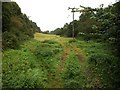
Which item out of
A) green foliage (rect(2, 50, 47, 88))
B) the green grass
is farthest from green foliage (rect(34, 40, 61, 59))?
green foliage (rect(2, 50, 47, 88))

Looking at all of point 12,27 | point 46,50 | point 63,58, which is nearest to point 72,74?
point 63,58

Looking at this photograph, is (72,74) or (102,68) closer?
(72,74)

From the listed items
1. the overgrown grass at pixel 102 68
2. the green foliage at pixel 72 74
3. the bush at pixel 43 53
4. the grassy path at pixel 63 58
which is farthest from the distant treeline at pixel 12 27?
the overgrown grass at pixel 102 68

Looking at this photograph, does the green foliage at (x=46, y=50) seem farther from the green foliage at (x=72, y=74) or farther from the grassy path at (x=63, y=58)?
the green foliage at (x=72, y=74)

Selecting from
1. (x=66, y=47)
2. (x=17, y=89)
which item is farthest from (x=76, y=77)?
(x=66, y=47)

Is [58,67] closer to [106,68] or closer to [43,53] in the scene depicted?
[43,53]

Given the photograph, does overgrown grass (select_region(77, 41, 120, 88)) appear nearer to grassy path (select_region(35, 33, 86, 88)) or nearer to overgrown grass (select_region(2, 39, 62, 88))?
grassy path (select_region(35, 33, 86, 88))

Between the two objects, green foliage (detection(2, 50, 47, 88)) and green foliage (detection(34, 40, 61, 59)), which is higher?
green foliage (detection(34, 40, 61, 59))

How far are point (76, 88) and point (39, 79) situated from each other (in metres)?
2.80

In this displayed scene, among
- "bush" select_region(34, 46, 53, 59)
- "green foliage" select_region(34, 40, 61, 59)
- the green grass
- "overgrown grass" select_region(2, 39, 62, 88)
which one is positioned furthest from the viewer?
"green foliage" select_region(34, 40, 61, 59)

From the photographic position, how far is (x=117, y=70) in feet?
77.2

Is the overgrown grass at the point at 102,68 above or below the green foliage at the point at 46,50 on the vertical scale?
below

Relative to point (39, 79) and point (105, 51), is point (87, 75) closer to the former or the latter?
point (39, 79)

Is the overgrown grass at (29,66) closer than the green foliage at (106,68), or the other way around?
the overgrown grass at (29,66)
